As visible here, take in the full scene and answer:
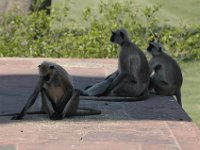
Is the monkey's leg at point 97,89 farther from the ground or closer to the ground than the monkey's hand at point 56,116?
closer to the ground

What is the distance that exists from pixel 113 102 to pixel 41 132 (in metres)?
1.51

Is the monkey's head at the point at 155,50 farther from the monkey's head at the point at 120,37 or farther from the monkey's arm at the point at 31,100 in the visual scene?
the monkey's arm at the point at 31,100

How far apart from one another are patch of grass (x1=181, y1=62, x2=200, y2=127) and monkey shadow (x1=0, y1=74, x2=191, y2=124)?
56.6 inches

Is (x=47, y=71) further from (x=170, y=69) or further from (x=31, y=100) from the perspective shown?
(x=170, y=69)

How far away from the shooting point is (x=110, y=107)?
652 centimetres

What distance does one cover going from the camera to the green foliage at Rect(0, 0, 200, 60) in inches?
415

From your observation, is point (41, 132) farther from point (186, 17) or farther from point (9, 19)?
point (186, 17)

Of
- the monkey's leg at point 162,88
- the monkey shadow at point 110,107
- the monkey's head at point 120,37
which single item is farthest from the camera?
the monkey's leg at point 162,88

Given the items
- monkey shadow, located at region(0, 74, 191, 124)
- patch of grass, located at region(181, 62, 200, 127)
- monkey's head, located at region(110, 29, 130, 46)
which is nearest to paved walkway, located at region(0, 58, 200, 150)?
monkey shadow, located at region(0, 74, 191, 124)

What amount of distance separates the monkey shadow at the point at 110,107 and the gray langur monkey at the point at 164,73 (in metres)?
0.13

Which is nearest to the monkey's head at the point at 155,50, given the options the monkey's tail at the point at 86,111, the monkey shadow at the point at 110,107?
the monkey shadow at the point at 110,107

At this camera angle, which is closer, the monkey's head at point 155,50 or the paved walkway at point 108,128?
the paved walkway at point 108,128

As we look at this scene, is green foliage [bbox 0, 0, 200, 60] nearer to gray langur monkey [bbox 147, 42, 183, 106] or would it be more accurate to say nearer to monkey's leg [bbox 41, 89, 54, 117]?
gray langur monkey [bbox 147, 42, 183, 106]

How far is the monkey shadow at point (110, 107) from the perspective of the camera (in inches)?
236
